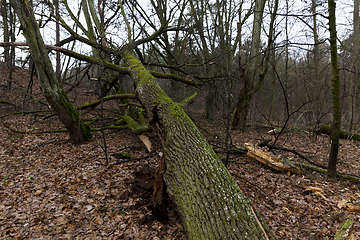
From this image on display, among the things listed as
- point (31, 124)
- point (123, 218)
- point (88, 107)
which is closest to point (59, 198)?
point (123, 218)

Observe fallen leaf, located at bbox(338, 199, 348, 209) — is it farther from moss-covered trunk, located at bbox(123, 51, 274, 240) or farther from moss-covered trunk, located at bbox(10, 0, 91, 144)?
moss-covered trunk, located at bbox(10, 0, 91, 144)

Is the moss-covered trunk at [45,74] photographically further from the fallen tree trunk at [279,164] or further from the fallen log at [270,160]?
the fallen tree trunk at [279,164]

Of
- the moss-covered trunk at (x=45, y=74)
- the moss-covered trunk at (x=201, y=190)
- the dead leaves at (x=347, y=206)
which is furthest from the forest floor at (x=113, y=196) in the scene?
the moss-covered trunk at (x=201, y=190)

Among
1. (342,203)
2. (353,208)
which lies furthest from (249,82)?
(353,208)

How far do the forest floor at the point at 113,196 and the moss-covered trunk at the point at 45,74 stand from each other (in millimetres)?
630

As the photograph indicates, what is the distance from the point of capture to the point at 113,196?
3557 millimetres

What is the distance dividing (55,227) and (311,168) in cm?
541

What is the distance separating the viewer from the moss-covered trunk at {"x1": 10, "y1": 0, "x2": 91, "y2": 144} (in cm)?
461

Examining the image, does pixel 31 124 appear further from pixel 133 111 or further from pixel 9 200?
pixel 9 200

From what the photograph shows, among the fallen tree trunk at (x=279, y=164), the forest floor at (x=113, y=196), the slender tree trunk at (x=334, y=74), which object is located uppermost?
the slender tree trunk at (x=334, y=74)

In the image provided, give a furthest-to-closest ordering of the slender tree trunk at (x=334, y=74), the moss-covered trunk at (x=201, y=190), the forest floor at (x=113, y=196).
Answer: the slender tree trunk at (x=334, y=74) < the forest floor at (x=113, y=196) < the moss-covered trunk at (x=201, y=190)

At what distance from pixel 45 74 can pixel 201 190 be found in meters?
5.01

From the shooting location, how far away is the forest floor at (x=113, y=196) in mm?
2848

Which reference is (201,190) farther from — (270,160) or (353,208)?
(270,160)
